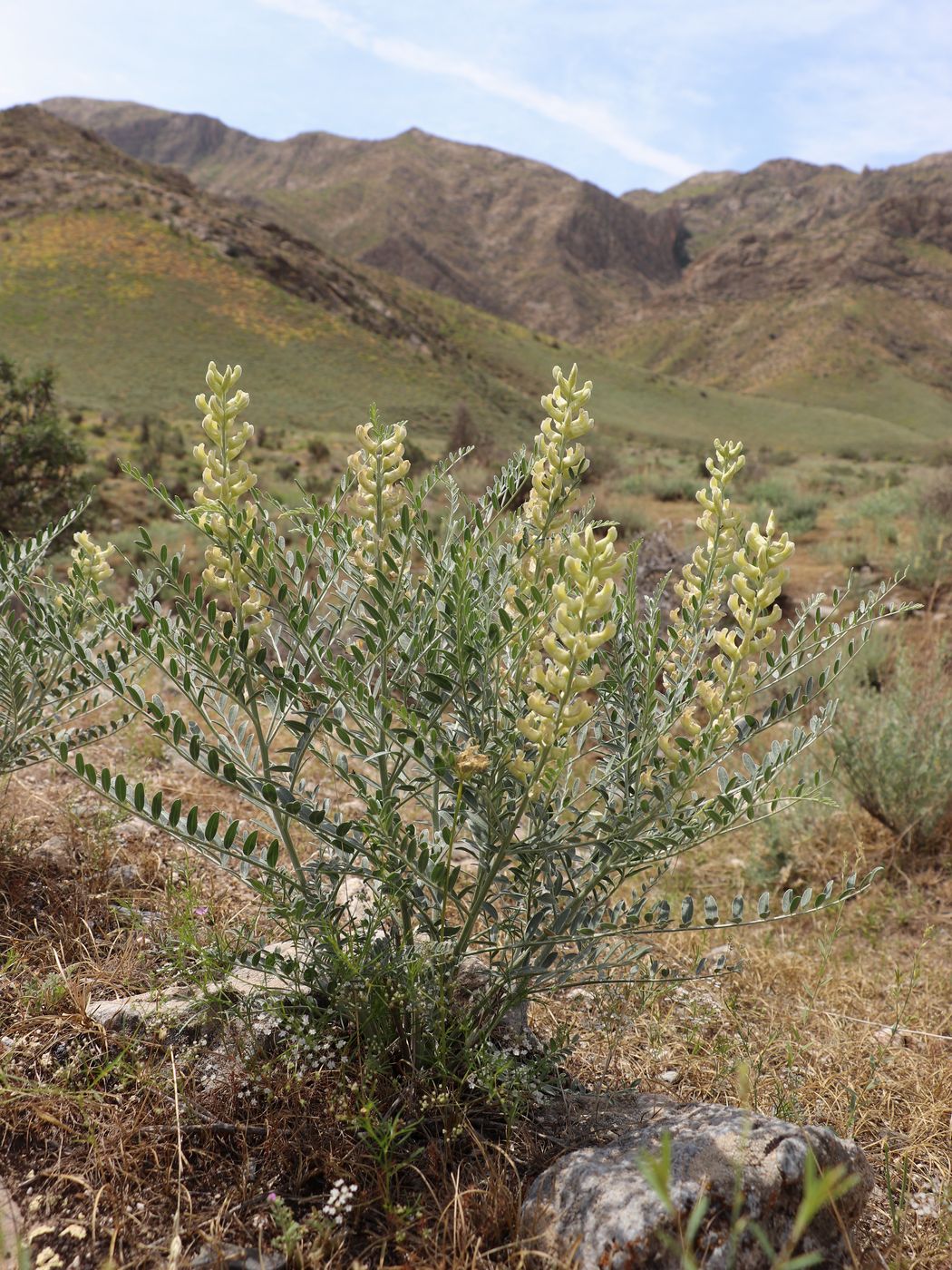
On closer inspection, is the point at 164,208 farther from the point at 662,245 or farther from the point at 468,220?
the point at 662,245

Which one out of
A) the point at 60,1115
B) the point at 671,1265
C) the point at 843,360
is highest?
the point at 843,360

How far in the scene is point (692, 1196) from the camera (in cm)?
127

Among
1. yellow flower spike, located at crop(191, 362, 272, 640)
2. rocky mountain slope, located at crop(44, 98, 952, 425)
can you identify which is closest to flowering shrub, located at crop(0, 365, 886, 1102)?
yellow flower spike, located at crop(191, 362, 272, 640)

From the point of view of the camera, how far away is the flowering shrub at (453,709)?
1345 millimetres

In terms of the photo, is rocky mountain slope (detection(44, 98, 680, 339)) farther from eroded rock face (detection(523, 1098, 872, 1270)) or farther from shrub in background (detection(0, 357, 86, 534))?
eroded rock face (detection(523, 1098, 872, 1270))

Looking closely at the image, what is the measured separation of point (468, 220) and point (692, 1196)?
14773 cm

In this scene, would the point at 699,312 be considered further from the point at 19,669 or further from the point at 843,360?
the point at 19,669

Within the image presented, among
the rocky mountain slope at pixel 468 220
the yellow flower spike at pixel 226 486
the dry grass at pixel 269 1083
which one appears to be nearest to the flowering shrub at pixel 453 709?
the yellow flower spike at pixel 226 486

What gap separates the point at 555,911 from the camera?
1489 millimetres

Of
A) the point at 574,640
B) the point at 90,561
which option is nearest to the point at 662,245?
the point at 90,561

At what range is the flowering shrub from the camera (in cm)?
134

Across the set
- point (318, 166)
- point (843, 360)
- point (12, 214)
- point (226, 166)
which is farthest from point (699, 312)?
point (226, 166)

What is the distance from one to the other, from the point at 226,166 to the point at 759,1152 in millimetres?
193126

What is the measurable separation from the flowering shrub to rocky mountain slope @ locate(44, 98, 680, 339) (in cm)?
11036
